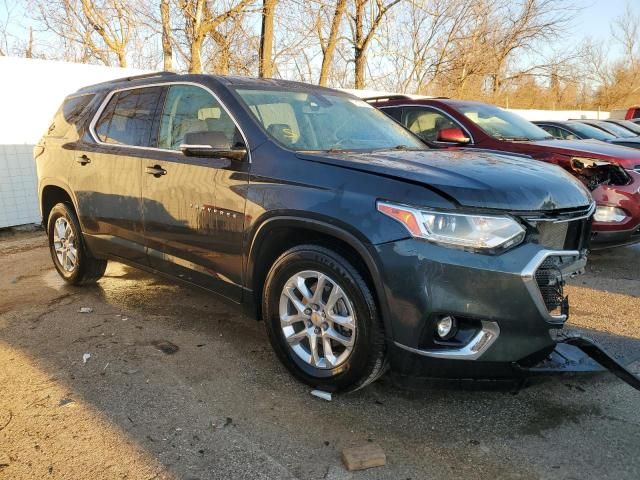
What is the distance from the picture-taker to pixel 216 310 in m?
4.46

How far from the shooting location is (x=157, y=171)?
12.5ft

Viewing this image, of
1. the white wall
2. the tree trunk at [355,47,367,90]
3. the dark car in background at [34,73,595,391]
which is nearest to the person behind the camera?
the dark car in background at [34,73,595,391]

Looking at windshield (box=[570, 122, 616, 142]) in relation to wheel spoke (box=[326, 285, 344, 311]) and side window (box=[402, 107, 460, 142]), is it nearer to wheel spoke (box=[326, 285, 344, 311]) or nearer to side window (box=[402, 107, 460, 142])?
side window (box=[402, 107, 460, 142])

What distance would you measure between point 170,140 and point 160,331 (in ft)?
4.70

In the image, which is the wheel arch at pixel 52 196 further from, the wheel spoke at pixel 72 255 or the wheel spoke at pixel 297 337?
the wheel spoke at pixel 297 337

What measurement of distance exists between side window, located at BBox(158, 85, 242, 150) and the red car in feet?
6.73

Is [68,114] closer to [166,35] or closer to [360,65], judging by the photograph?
[166,35]

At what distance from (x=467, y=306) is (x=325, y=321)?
32.0 inches

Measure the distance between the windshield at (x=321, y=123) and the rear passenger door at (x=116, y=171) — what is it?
1012 millimetres

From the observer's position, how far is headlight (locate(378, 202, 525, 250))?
2467 mm

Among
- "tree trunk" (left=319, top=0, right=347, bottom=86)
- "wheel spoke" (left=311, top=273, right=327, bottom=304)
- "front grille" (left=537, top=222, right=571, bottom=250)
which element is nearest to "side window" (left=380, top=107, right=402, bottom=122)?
"front grille" (left=537, top=222, right=571, bottom=250)

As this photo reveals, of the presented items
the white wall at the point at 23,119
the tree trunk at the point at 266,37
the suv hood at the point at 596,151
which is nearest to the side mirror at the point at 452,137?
the suv hood at the point at 596,151

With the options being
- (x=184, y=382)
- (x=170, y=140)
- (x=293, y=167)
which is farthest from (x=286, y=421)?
(x=170, y=140)

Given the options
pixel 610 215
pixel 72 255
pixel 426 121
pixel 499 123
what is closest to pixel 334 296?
pixel 72 255
